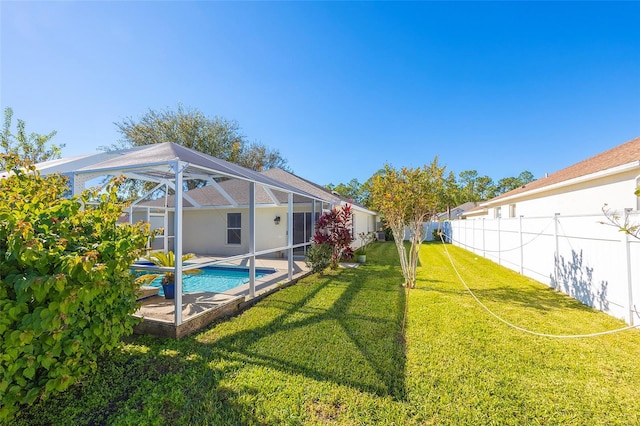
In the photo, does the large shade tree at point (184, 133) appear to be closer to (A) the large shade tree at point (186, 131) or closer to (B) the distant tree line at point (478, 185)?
(A) the large shade tree at point (186, 131)

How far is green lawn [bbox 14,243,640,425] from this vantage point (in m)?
2.65

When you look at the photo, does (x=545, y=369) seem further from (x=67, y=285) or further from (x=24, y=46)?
(x=24, y=46)

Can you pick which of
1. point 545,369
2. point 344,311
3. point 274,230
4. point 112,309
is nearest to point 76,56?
point 274,230

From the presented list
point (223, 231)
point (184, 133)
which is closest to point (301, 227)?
point (223, 231)

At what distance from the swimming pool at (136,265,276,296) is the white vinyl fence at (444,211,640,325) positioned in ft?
29.0

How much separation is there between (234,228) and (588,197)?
48.9ft

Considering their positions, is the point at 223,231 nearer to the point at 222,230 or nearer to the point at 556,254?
the point at 222,230

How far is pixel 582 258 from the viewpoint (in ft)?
19.8

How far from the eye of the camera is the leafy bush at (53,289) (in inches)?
86.5

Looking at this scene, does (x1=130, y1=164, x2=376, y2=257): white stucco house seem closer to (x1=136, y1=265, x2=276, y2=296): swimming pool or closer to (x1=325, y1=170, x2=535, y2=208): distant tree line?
(x1=136, y1=265, x2=276, y2=296): swimming pool

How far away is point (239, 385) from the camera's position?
3119 millimetres

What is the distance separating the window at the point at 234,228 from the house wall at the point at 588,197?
14.4 m

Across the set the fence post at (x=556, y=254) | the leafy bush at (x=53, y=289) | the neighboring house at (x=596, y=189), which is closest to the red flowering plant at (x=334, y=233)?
the fence post at (x=556, y=254)

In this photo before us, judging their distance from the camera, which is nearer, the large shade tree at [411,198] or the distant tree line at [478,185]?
the large shade tree at [411,198]
